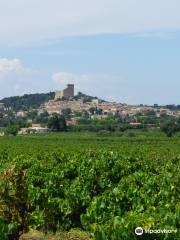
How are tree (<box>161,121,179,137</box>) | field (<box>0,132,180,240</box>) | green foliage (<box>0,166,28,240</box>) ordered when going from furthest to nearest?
tree (<box>161,121,179,137</box>) < green foliage (<box>0,166,28,240</box>) < field (<box>0,132,180,240</box>)

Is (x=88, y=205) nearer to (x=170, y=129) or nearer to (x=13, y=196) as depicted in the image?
(x=13, y=196)

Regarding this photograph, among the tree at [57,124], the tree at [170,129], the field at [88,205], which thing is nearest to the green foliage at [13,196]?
the field at [88,205]

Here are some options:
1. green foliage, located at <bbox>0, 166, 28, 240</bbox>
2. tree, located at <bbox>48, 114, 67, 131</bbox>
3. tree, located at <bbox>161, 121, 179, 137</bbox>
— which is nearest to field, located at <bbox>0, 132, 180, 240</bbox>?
green foliage, located at <bbox>0, 166, 28, 240</bbox>

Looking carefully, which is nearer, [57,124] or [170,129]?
[170,129]

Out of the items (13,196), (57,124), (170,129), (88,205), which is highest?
(57,124)

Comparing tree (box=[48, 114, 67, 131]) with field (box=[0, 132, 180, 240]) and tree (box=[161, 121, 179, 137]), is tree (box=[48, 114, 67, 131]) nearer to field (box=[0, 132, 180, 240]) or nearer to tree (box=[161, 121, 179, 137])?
tree (box=[161, 121, 179, 137])

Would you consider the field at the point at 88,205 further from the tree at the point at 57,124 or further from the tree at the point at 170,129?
the tree at the point at 57,124

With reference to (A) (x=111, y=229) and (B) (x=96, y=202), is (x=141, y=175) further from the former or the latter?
(A) (x=111, y=229)

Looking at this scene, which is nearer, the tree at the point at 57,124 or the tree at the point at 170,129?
the tree at the point at 170,129

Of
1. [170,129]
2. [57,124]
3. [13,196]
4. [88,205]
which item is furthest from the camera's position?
[57,124]

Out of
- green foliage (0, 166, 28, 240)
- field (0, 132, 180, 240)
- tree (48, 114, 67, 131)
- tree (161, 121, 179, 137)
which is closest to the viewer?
field (0, 132, 180, 240)

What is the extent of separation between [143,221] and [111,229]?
1.87 ft

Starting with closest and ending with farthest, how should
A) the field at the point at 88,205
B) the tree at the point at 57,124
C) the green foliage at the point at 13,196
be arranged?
the field at the point at 88,205 < the green foliage at the point at 13,196 < the tree at the point at 57,124

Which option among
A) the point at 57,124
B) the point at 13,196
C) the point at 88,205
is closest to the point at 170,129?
the point at 57,124
